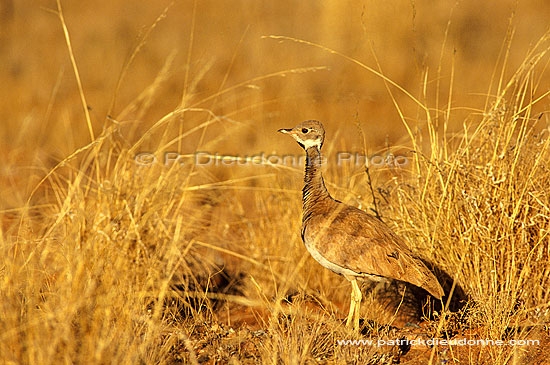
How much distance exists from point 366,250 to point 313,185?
0.58m

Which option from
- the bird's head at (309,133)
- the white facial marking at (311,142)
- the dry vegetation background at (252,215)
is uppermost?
the bird's head at (309,133)

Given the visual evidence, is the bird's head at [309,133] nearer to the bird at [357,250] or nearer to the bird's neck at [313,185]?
the bird's neck at [313,185]

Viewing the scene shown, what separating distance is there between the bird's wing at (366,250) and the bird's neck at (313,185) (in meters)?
0.19

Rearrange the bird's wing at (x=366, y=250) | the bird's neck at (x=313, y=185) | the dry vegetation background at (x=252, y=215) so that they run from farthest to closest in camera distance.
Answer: the bird's neck at (x=313, y=185)
the bird's wing at (x=366, y=250)
the dry vegetation background at (x=252, y=215)

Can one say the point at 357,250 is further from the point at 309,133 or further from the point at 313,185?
the point at 309,133

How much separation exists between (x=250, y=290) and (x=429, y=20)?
8517 mm

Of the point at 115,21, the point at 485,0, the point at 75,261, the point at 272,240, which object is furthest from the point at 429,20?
the point at 75,261

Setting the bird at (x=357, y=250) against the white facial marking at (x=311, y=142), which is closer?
the bird at (x=357, y=250)

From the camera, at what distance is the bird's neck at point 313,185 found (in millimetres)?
3707

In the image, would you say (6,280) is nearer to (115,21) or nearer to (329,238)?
(329,238)

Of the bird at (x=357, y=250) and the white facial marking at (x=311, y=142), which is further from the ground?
the white facial marking at (x=311, y=142)

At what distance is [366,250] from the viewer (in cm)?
338

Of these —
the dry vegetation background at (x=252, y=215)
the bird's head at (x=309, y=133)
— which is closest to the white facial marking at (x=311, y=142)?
the bird's head at (x=309, y=133)

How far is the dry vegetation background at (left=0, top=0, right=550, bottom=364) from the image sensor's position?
Answer: 283 cm
